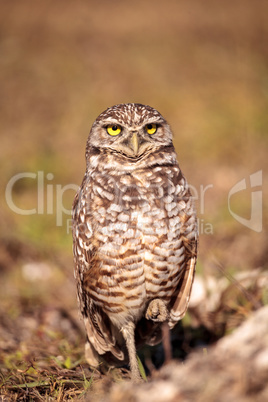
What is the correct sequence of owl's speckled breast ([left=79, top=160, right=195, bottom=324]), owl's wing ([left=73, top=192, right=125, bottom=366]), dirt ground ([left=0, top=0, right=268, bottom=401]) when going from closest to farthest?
owl's speckled breast ([left=79, top=160, right=195, bottom=324])
owl's wing ([left=73, top=192, right=125, bottom=366])
dirt ground ([left=0, top=0, right=268, bottom=401])

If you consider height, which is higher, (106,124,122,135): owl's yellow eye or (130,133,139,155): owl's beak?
(106,124,122,135): owl's yellow eye

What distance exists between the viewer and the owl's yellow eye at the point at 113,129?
2.49m

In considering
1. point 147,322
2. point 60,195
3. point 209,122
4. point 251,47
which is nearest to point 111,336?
point 147,322

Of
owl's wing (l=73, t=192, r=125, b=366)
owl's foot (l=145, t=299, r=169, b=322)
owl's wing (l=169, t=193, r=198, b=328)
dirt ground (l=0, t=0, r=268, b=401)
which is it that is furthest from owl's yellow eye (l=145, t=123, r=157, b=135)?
owl's foot (l=145, t=299, r=169, b=322)

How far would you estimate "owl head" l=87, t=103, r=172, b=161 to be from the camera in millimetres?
2442

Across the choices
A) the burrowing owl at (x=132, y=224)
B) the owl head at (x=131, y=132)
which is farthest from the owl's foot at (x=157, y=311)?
the owl head at (x=131, y=132)

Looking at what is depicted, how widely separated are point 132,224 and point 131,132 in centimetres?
48

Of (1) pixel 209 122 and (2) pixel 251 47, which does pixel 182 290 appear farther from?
(2) pixel 251 47

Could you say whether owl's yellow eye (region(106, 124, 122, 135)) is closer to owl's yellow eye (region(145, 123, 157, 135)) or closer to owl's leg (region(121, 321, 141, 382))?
owl's yellow eye (region(145, 123, 157, 135))

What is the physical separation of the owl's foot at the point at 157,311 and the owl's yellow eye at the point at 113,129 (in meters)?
0.93

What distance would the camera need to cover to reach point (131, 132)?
7.99 ft

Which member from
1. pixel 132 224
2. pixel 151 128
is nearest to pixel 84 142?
pixel 151 128

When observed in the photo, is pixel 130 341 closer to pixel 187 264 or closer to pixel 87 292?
pixel 87 292

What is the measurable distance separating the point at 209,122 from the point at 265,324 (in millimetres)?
6439
